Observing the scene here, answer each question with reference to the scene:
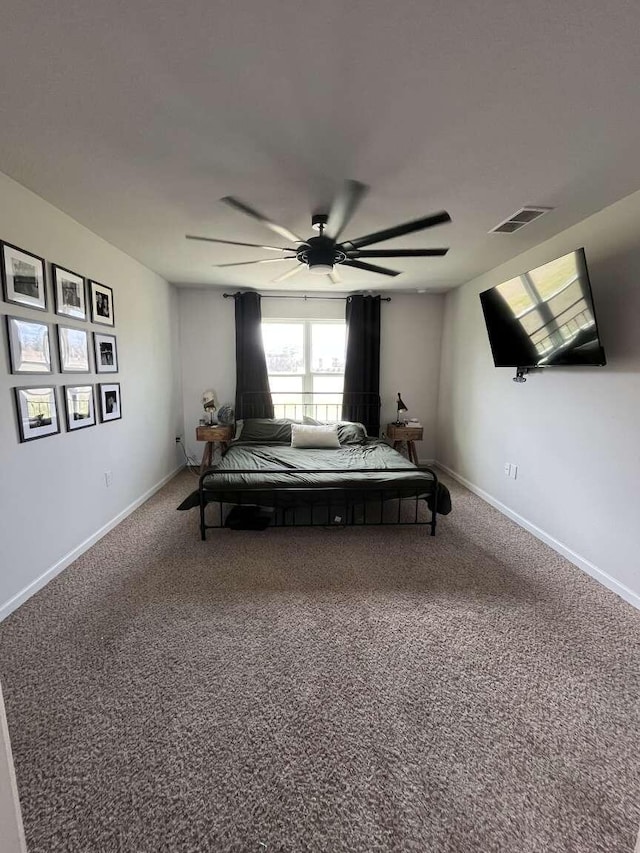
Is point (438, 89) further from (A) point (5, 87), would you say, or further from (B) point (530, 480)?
(B) point (530, 480)

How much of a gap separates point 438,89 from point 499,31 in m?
0.24

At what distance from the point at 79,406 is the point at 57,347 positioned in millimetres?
450

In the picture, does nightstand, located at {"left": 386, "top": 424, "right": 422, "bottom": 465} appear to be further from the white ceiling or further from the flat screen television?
the white ceiling

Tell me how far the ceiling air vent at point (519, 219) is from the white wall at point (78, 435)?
3067 mm

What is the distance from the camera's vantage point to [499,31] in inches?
41.8

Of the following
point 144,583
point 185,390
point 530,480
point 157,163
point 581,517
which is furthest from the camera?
point 185,390

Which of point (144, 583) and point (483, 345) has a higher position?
point (483, 345)

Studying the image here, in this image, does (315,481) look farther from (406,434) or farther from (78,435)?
(406,434)

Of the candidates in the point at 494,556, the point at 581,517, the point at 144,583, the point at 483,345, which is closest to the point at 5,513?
the point at 144,583

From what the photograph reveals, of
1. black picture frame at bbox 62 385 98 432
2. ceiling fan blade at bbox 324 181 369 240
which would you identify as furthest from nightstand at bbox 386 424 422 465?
black picture frame at bbox 62 385 98 432

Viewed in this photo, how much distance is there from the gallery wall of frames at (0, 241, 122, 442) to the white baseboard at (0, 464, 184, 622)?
87 cm

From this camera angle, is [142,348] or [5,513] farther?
[142,348]

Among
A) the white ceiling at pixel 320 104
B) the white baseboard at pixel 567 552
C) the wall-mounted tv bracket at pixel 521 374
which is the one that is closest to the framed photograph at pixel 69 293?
the white ceiling at pixel 320 104

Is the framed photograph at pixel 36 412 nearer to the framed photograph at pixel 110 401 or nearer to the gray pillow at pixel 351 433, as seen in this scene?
the framed photograph at pixel 110 401
